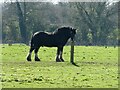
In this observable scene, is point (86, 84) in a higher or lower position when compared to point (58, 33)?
lower

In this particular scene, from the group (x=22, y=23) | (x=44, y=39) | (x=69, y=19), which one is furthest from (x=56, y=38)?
(x=69, y=19)

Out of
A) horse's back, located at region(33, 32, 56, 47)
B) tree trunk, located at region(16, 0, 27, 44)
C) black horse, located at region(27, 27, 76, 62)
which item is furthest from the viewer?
tree trunk, located at region(16, 0, 27, 44)

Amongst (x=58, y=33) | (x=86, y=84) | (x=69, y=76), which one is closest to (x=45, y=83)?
(x=86, y=84)

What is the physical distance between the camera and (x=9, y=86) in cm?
1227

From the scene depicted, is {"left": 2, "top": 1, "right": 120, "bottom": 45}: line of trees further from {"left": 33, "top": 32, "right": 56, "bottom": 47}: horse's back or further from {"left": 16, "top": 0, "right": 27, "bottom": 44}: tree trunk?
{"left": 33, "top": 32, "right": 56, "bottom": 47}: horse's back

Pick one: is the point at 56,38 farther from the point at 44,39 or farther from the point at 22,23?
the point at 22,23

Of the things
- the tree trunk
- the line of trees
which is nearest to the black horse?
the line of trees

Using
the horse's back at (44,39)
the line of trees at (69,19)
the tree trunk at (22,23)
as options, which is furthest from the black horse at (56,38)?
the tree trunk at (22,23)

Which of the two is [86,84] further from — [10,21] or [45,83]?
[10,21]

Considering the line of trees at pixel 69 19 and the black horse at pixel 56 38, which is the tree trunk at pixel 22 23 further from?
the black horse at pixel 56 38

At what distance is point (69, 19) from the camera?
64.9 meters

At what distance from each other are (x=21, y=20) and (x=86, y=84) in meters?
50.4

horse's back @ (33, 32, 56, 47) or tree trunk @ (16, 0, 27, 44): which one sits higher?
tree trunk @ (16, 0, 27, 44)

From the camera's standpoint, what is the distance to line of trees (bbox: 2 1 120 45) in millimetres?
61656
